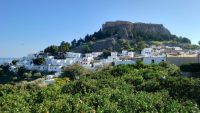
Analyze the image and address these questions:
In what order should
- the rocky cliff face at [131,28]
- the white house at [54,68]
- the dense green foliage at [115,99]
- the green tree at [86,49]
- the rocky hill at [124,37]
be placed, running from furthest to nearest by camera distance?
the rocky cliff face at [131,28] < the green tree at [86,49] < the rocky hill at [124,37] < the white house at [54,68] < the dense green foliage at [115,99]

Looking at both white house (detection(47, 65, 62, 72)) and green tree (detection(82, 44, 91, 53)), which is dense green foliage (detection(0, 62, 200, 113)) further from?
green tree (detection(82, 44, 91, 53))

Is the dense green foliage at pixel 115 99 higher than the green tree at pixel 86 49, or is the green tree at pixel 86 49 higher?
the green tree at pixel 86 49

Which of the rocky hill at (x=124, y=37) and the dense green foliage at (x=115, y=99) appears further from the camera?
the rocky hill at (x=124, y=37)

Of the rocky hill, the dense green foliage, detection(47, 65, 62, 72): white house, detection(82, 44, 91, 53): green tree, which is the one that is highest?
the rocky hill

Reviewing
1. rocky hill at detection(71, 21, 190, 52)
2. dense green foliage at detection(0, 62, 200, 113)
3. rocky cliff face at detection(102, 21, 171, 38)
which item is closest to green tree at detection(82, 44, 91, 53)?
rocky hill at detection(71, 21, 190, 52)

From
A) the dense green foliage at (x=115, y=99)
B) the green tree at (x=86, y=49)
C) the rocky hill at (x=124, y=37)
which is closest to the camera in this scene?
the dense green foliage at (x=115, y=99)

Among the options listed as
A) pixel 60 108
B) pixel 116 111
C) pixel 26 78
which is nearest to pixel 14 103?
pixel 60 108

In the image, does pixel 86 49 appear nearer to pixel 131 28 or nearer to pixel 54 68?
pixel 131 28

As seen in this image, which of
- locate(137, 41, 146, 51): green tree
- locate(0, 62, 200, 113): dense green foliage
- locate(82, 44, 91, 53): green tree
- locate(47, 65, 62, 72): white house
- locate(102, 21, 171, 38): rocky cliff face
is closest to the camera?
locate(0, 62, 200, 113): dense green foliage

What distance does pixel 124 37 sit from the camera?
88250mm

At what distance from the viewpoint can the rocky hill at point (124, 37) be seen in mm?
85250

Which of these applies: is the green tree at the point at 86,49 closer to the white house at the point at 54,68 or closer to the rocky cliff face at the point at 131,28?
the rocky cliff face at the point at 131,28

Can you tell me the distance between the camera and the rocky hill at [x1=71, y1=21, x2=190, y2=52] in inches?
3356

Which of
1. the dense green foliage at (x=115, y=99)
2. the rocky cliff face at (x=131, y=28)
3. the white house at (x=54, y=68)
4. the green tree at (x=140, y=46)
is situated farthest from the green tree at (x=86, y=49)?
the dense green foliage at (x=115, y=99)
